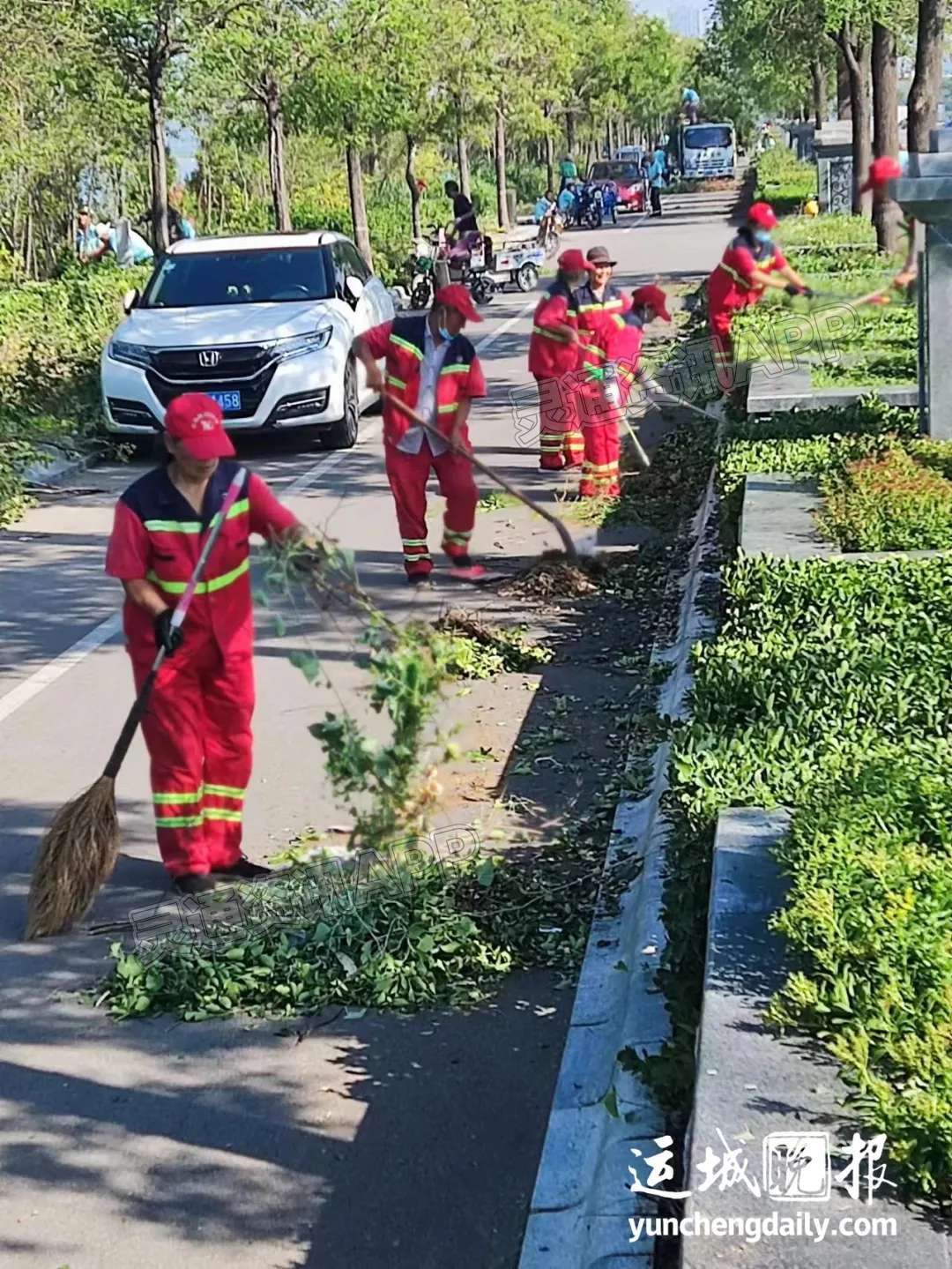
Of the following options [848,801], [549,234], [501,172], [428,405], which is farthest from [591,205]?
[848,801]

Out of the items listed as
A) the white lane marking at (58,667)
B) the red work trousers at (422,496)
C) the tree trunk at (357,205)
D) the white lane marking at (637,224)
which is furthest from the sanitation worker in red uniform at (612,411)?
the white lane marking at (637,224)

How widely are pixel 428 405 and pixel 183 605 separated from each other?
444 centimetres

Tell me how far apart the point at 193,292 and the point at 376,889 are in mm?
11184

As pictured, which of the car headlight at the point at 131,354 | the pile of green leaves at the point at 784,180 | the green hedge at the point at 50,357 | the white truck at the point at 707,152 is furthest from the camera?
the white truck at the point at 707,152

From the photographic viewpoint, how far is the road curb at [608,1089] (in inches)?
153

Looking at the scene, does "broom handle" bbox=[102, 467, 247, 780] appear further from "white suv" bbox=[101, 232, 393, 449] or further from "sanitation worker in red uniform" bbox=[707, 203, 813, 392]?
"white suv" bbox=[101, 232, 393, 449]

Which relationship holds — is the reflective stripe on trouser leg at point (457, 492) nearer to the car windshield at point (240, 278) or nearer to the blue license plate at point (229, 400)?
the blue license plate at point (229, 400)

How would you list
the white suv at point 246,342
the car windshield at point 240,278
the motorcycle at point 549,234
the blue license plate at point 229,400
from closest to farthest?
the blue license plate at point 229,400 → the white suv at point 246,342 → the car windshield at point 240,278 → the motorcycle at point 549,234

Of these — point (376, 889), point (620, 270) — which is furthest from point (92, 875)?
point (620, 270)

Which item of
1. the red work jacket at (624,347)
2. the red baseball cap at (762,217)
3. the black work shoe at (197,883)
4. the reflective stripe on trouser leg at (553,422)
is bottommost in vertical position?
the black work shoe at (197,883)

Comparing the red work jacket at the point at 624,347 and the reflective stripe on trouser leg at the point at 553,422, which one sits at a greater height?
the red work jacket at the point at 624,347

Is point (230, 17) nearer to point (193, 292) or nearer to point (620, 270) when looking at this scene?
point (193, 292)

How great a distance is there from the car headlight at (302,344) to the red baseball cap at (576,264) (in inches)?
109

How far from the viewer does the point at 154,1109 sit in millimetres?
4941
